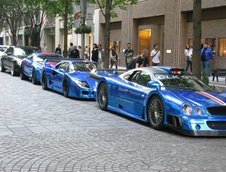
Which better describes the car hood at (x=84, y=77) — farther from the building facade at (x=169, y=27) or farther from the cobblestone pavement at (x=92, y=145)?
the building facade at (x=169, y=27)

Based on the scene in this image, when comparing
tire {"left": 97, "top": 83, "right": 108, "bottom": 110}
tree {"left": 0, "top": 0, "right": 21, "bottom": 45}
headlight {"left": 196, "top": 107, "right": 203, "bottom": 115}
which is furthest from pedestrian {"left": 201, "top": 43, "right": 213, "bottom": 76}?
tree {"left": 0, "top": 0, "right": 21, "bottom": 45}

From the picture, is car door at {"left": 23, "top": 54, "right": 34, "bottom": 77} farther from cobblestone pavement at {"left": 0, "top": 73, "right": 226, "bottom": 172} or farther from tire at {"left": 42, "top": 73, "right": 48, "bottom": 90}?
cobblestone pavement at {"left": 0, "top": 73, "right": 226, "bottom": 172}

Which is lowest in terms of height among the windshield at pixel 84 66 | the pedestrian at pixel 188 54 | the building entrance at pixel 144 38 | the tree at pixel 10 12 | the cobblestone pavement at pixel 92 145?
the cobblestone pavement at pixel 92 145

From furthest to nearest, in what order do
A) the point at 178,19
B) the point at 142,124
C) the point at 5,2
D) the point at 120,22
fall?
the point at 5,2 → the point at 120,22 → the point at 178,19 → the point at 142,124

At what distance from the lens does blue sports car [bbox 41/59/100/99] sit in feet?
44.6

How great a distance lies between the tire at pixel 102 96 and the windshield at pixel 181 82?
6.48 ft

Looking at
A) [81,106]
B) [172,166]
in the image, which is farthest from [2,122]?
[172,166]

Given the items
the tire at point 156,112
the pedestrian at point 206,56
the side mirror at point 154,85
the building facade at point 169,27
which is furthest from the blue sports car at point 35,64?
the building facade at point 169,27

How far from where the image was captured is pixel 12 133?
27.1 feet

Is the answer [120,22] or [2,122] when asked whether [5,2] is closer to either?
[120,22]

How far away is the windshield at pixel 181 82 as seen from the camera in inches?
374

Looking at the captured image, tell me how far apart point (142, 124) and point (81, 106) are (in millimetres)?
2985

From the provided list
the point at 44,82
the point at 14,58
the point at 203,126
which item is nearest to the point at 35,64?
the point at 44,82

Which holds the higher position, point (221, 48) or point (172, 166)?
point (221, 48)
